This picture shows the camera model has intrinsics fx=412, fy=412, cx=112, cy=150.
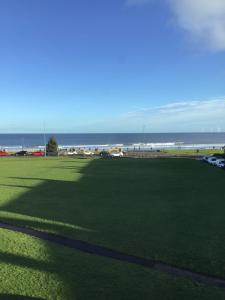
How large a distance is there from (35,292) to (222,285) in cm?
313

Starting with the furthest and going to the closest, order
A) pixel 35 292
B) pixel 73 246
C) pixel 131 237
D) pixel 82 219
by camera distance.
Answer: pixel 82 219, pixel 131 237, pixel 73 246, pixel 35 292

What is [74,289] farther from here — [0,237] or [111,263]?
[0,237]

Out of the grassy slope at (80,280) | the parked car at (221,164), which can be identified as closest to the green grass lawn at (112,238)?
the grassy slope at (80,280)

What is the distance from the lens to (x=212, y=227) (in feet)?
37.5

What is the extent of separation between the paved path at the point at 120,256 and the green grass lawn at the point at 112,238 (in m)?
0.26

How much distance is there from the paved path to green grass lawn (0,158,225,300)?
26 centimetres

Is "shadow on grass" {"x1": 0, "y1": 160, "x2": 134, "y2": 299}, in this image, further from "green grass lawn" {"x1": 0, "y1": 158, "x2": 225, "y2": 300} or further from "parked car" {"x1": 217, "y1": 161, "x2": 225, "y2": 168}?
"parked car" {"x1": 217, "y1": 161, "x2": 225, "y2": 168}

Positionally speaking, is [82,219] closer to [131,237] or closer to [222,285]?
[131,237]

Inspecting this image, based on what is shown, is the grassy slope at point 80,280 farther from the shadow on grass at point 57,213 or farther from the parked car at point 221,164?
the parked car at point 221,164

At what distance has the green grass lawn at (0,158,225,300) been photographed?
22.3 feet

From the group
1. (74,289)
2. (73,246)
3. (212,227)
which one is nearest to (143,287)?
(74,289)

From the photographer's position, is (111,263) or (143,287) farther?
(111,263)

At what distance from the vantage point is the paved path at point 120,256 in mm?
7305

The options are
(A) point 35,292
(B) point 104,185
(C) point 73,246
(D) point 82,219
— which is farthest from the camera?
(B) point 104,185
